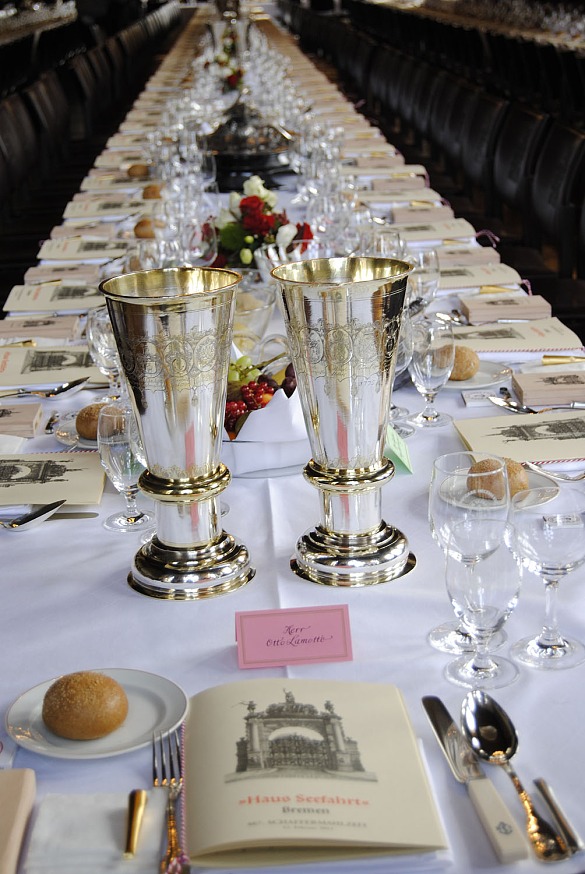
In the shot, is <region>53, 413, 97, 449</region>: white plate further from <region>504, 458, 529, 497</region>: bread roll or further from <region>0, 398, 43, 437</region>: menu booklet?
<region>504, 458, 529, 497</region>: bread roll

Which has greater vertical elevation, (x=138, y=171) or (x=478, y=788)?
(x=138, y=171)

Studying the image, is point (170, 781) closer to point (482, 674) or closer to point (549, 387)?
point (482, 674)

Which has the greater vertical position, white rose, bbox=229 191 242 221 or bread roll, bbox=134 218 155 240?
white rose, bbox=229 191 242 221

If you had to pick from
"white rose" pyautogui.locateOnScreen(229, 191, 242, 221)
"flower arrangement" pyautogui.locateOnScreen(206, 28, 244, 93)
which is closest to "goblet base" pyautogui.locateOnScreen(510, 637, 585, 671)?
"white rose" pyautogui.locateOnScreen(229, 191, 242, 221)

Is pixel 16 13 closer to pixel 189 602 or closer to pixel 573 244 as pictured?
pixel 573 244

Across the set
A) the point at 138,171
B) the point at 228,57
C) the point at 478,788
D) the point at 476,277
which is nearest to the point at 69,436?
the point at 478,788

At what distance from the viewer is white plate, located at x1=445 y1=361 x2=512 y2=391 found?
5.98ft

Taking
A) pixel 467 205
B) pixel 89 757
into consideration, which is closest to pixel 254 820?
pixel 89 757

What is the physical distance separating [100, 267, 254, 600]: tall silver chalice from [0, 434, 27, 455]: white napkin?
0.47 m

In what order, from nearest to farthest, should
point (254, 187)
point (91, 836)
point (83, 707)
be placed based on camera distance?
point (91, 836)
point (83, 707)
point (254, 187)

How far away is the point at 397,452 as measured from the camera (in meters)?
1.46

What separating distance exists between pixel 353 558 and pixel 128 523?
0.35 m

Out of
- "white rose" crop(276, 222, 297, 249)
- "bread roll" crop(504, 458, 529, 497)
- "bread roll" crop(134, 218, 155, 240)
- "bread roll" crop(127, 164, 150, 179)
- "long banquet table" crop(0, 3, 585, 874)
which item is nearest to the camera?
"long banquet table" crop(0, 3, 585, 874)

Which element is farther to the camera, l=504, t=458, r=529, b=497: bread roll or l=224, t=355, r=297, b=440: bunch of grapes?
l=224, t=355, r=297, b=440: bunch of grapes
